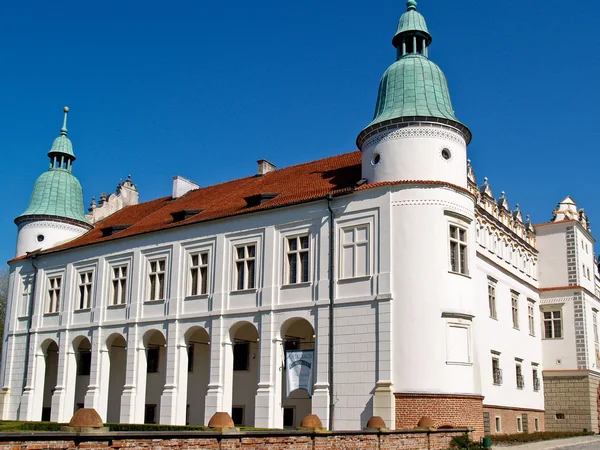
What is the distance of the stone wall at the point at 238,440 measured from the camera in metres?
14.3

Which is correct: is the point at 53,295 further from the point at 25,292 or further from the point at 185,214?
the point at 185,214

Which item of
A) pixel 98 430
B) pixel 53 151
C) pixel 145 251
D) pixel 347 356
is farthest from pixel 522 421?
pixel 53 151

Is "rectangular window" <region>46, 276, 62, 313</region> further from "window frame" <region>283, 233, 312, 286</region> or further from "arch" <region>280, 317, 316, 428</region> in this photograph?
"window frame" <region>283, 233, 312, 286</region>

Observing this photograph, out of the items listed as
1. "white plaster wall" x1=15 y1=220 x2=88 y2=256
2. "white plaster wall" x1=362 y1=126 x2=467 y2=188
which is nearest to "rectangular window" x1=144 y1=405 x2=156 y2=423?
"white plaster wall" x1=15 y1=220 x2=88 y2=256

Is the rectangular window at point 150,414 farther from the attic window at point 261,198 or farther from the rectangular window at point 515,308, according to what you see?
the rectangular window at point 515,308

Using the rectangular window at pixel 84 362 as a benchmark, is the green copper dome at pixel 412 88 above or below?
above

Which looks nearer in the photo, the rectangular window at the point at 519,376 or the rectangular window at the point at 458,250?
the rectangular window at the point at 458,250

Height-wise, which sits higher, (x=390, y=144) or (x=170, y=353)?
(x=390, y=144)

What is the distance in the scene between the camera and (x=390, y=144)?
32969 mm

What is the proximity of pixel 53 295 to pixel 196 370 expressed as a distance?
11.7 metres

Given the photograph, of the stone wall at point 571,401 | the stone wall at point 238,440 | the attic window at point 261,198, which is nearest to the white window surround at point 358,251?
the attic window at point 261,198

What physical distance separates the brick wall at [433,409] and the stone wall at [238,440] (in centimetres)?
373

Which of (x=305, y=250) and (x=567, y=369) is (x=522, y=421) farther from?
(x=305, y=250)

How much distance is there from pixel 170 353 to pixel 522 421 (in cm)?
1874
